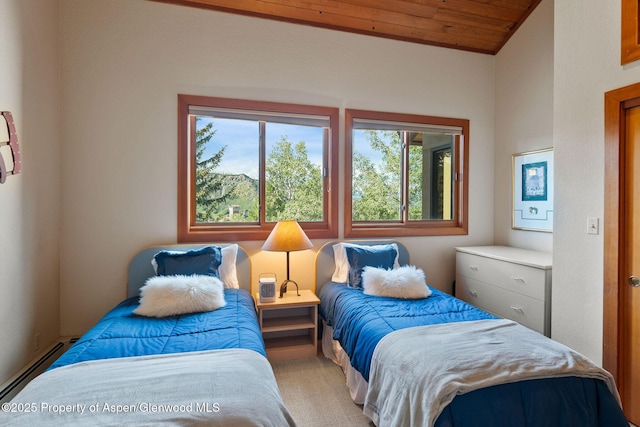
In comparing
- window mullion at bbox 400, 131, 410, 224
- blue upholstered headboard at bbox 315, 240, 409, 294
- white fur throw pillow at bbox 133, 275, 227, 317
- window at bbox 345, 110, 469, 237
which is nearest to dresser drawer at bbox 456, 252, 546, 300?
window at bbox 345, 110, 469, 237

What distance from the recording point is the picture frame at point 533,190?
301 cm

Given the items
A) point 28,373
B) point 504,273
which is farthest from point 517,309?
point 28,373

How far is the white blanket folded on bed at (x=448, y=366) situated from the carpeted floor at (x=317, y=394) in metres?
0.22

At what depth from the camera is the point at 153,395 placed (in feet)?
3.77

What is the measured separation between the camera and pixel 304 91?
3.03 meters

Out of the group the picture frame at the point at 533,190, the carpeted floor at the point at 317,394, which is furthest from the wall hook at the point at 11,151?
the picture frame at the point at 533,190

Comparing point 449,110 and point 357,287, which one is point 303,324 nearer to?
point 357,287

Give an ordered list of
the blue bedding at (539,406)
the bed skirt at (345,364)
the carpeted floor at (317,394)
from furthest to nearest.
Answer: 1. the bed skirt at (345,364)
2. the carpeted floor at (317,394)
3. the blue bedding at (539,406)

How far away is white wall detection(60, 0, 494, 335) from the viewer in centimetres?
257

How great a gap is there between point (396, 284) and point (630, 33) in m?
2.10

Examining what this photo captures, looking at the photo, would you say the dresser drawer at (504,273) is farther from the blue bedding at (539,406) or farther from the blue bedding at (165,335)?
the blue bedding at (165,335)

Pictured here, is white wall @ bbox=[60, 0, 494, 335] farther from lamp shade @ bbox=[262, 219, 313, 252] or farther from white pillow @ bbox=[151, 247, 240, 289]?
lamp shade @ bbox=[262, 219, 313, 252]

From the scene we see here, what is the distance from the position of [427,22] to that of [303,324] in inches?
123

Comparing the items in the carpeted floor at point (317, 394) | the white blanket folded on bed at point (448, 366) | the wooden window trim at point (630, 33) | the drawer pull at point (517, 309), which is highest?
the wooden window trim at point (630, 33)
